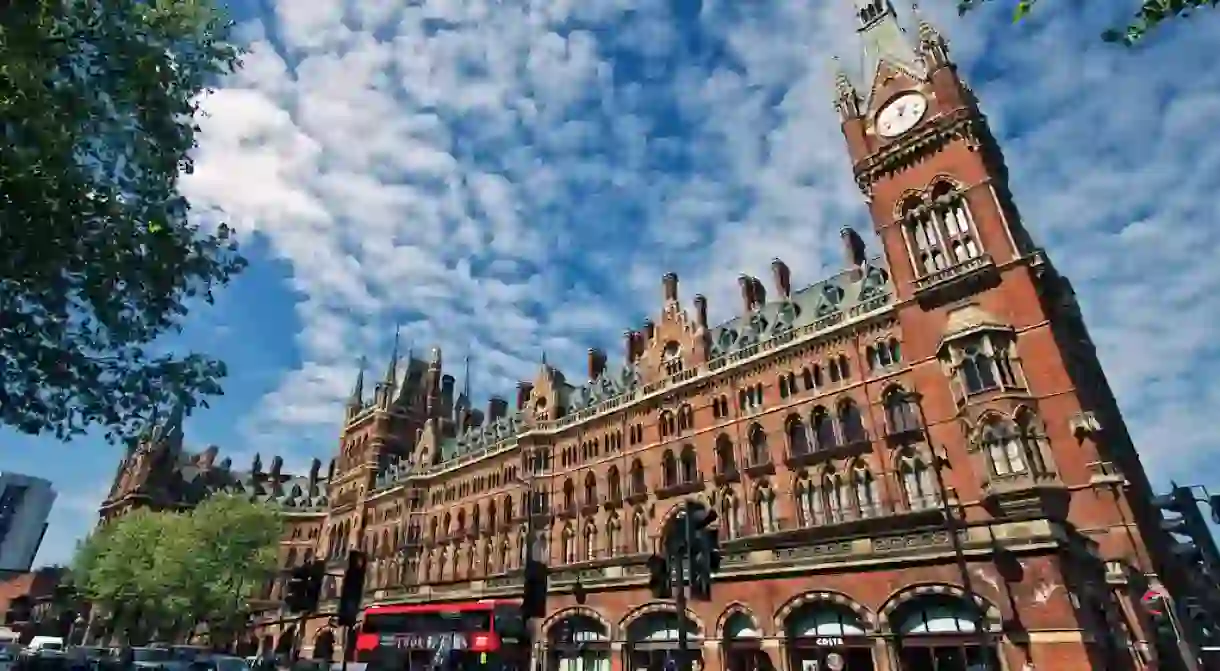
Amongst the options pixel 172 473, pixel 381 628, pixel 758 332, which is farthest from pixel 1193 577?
pixel 172 473

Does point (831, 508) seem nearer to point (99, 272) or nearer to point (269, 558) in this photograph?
point (99, 272)

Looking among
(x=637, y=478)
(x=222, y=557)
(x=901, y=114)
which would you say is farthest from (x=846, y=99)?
(x=222, y=557)

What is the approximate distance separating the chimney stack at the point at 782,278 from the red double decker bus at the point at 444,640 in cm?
2554

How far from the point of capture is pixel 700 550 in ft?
40.0

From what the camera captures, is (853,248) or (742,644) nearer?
(742,644)

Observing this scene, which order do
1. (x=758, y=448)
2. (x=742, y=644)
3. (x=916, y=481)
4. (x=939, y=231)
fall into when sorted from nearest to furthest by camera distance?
(x=742, y=644)
(x=916, y=481)
(x=939, y=231)
(x=758, y=448)

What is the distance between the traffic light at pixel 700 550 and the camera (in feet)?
39.3

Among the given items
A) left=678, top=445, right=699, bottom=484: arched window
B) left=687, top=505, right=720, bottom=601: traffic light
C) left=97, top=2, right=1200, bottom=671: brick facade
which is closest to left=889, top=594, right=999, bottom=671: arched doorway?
left=97, top=2, right=1200, bottom=671: brick facade

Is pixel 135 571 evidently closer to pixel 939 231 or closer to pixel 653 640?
pixel 653 640

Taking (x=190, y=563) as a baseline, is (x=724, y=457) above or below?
above

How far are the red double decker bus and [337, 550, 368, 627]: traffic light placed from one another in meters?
18.0

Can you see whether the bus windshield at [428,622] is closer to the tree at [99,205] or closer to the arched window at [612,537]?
the arched window at [612,537]

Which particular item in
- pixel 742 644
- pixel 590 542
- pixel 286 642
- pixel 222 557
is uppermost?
pixel 222 557

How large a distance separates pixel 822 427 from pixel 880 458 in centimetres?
373
